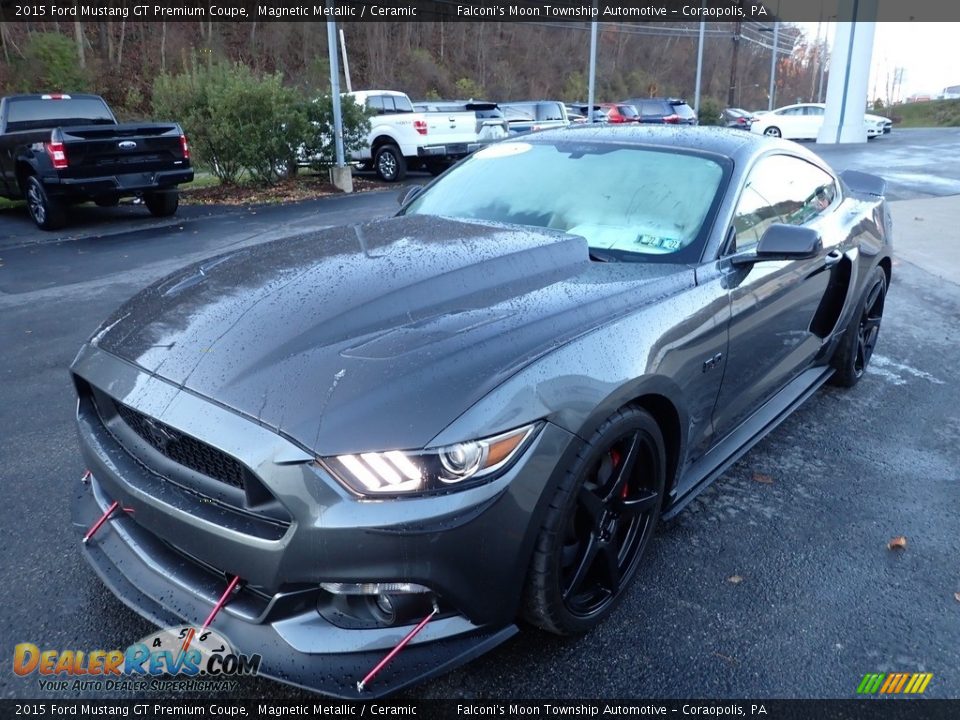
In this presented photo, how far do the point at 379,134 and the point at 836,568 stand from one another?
14.8 meters

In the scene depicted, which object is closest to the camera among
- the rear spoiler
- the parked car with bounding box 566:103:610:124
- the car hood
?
the car hood

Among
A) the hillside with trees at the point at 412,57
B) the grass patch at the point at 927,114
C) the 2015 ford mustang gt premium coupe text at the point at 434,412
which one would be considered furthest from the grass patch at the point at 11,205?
the grass patch at the point at 927,114

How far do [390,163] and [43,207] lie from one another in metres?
7.63

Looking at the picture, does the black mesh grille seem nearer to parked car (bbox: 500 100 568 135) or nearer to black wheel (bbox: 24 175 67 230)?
black wheel (bbox: 24 175 67 230)

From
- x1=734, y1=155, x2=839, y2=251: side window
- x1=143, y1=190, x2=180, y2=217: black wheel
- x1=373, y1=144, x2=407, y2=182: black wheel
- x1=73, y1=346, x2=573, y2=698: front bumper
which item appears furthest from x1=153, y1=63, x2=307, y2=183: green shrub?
x1=73, y1=346, x2=573, y2=698: front bumper

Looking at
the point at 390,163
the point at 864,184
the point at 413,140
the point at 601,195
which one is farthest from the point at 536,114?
the point at 601,195

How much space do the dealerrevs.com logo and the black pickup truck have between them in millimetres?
9059

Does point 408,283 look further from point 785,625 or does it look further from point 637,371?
point 785,625

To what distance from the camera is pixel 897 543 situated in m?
3.02

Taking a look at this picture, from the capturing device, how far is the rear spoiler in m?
5.07

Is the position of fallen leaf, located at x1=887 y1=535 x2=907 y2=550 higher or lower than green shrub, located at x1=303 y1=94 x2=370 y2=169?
lower

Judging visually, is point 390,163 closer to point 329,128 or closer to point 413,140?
point 413,140

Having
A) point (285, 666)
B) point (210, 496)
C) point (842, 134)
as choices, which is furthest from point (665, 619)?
point (842, 134)

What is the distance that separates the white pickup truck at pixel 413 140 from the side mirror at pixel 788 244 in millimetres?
12629
